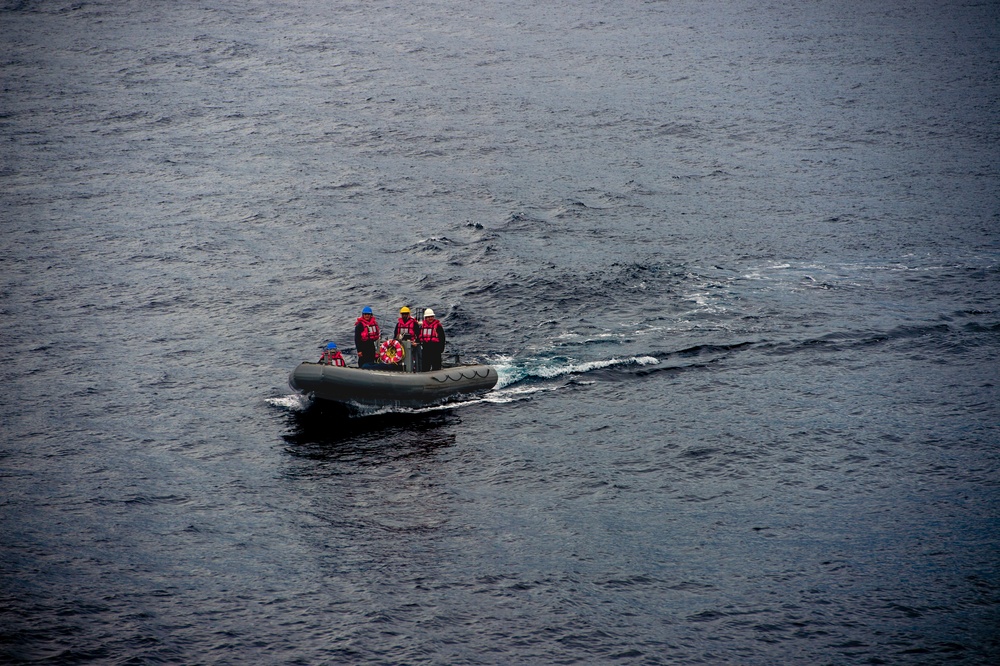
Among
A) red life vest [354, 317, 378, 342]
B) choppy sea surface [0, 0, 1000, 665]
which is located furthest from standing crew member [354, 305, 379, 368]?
choppy sea surface [0, 0, 1000, 665]

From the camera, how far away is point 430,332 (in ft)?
102

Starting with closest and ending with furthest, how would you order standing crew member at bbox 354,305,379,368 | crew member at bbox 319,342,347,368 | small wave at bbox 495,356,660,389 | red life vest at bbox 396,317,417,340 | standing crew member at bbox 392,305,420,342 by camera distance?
crew member at bbox 319,342,347,368 < standing crew member at bbox 354,305,379,368 < standing crew member at bbox 392,305,420,342 < red life vest at bbox 396,317,417,340 < small wave at bbox 495,356,660,389

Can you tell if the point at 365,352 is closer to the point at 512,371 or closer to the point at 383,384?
the point at 383,384

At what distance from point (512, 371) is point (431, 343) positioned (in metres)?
3.15

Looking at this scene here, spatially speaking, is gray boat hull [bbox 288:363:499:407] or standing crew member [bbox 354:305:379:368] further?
standing crew member [bbox 354:305:379:368]

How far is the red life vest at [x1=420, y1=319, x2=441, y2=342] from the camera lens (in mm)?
31016

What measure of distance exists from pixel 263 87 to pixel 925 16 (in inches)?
2332

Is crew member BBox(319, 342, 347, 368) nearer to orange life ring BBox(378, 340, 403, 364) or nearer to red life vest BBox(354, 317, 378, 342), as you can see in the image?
red life vest BBox(354, 317, 378, 342)

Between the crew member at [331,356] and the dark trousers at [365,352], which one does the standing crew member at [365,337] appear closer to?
the dark trousers at [365,352]

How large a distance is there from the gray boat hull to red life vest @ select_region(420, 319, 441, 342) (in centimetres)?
102

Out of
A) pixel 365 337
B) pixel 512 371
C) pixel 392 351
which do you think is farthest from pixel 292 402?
pixel 512 371

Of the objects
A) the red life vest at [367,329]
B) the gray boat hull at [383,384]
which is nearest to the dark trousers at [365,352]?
the red life vest at [367,329]

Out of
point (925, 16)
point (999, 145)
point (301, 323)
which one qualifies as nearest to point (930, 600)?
point (301, 323)

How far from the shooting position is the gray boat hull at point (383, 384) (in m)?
29.8
